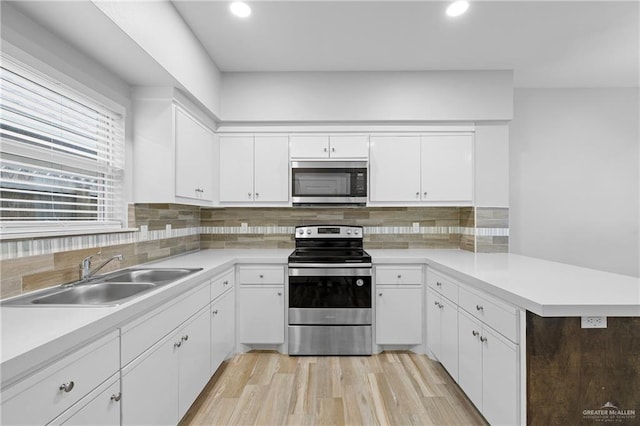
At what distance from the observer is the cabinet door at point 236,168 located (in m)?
3.07

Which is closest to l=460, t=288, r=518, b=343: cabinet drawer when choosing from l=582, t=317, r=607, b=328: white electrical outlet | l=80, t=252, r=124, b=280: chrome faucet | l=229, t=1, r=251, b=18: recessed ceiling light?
l=582, t=317, r=607, b=328: white electrical outlet

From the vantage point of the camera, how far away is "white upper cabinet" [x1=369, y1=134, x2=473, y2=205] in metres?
3.03

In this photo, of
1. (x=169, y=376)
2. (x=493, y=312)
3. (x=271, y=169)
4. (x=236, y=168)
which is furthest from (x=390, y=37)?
(x=169, y=376)

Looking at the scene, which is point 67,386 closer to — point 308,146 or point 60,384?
point 60,384

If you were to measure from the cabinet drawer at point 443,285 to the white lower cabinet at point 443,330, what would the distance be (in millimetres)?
41

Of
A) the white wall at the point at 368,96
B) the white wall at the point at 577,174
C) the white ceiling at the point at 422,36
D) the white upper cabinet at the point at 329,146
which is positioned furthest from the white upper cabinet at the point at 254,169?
the white wall at the point at 577,174

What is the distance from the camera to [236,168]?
121 inches

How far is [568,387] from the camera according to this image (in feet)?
4.64

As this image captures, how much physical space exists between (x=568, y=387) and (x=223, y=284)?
217 centimetres

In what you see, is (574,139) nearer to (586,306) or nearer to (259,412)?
(586,306)

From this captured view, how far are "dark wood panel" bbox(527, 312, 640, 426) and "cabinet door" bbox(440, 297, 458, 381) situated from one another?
2.44 ft

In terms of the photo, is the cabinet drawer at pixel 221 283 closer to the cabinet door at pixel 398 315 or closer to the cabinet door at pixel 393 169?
the cabinet door at pixel 398 315

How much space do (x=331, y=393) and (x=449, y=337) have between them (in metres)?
0.94

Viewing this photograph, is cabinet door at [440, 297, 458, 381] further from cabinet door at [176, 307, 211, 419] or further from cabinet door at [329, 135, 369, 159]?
cabinet door at [176, 307, 211, 419]
